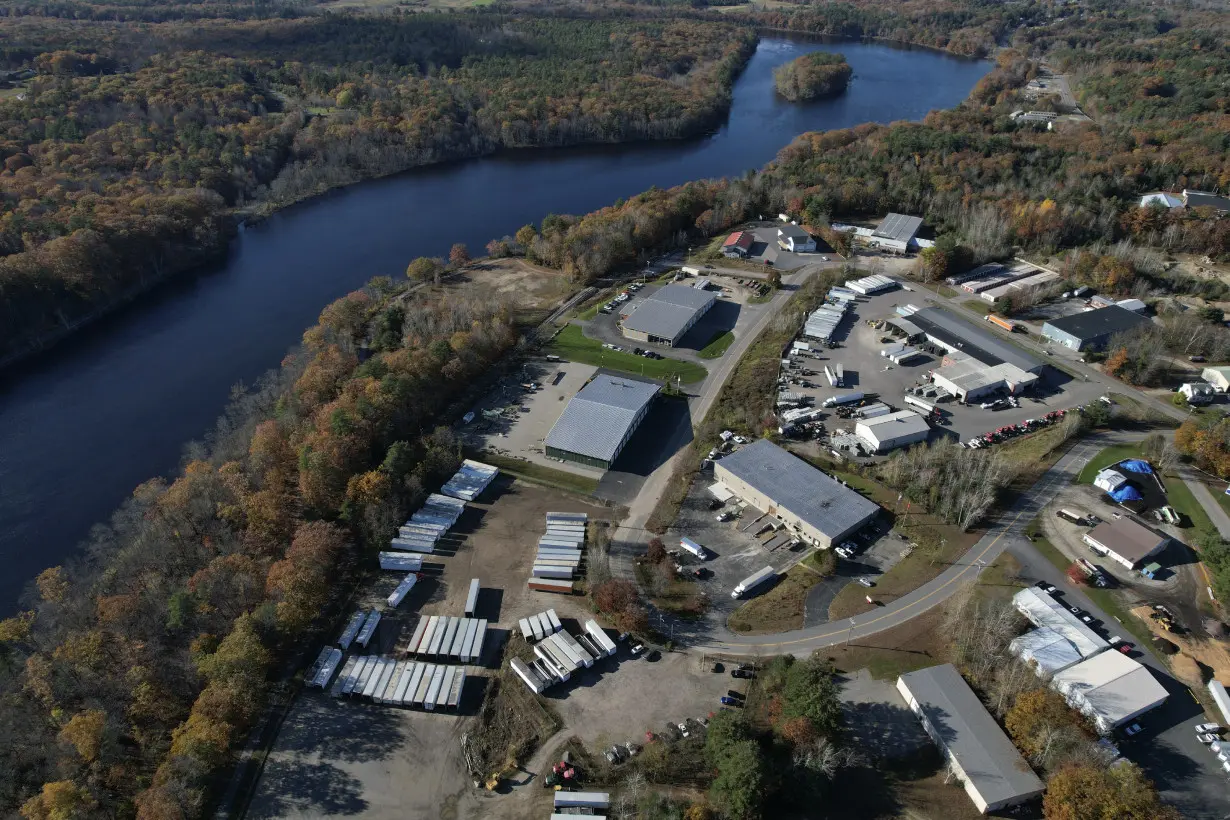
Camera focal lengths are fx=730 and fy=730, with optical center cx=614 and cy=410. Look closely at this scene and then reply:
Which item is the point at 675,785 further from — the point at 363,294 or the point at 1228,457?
the point at 363,294

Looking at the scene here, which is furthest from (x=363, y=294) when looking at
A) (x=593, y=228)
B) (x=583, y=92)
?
(x=583, y=92)

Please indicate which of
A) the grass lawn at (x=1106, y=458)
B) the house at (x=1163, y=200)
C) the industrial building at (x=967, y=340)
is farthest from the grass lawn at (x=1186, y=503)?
the house at (x=1163, y=200)

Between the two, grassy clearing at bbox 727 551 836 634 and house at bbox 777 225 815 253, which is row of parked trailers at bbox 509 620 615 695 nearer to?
grassy clearing at bbox 727 551 836 634

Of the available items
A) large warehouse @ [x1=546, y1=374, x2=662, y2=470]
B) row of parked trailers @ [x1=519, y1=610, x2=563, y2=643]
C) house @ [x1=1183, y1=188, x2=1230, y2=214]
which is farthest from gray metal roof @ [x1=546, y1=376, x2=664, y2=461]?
house @ [x1=1183, y1=188, x2=1230, y2=214]

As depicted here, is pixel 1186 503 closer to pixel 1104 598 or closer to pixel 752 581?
pixel 1104 598

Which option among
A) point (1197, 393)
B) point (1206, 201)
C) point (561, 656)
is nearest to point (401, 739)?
point (561, 656)
